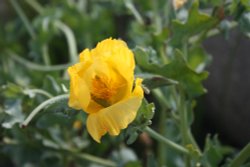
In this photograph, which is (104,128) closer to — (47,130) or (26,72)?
(47,130)

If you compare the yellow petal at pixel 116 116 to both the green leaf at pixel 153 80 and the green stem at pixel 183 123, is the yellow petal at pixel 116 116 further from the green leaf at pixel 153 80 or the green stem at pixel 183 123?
the green stem at pixel 183 123

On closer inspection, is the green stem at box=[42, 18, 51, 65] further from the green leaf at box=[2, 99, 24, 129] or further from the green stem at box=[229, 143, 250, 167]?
the green stem at box=[229, 143, 250, 167]

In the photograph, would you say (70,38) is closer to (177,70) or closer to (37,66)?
(37,66)

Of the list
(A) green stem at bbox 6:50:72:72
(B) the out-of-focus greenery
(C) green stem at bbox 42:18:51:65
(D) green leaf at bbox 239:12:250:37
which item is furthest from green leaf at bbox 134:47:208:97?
(C) green stem at bbox 42:18:51:65

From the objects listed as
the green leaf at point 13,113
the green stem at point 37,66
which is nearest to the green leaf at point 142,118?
the green leaf at point 13,113

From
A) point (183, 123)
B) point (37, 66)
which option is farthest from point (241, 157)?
point (37, 66)

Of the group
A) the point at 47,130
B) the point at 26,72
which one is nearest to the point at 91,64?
the point at 47,130
